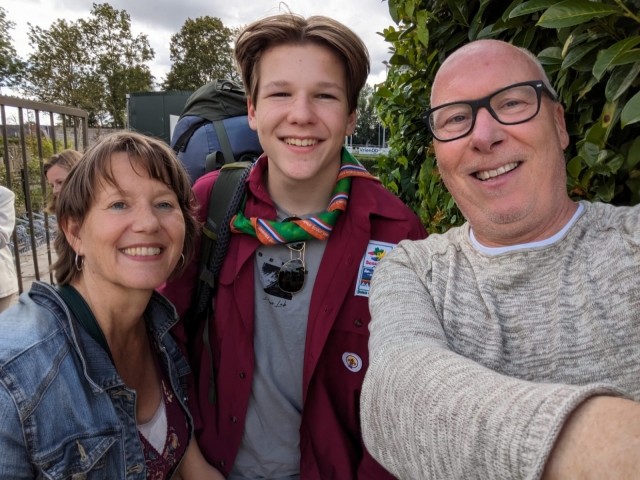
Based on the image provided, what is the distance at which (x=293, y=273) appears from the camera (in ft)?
5.97

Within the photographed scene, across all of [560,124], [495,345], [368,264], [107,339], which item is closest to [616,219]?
[560,124]

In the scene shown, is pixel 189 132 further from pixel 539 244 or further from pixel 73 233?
pixel 539 244

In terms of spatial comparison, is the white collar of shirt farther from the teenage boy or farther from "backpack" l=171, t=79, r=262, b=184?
"backpack" l=171, t=79, r=262, b=184

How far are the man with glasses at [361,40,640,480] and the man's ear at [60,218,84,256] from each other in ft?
3.60

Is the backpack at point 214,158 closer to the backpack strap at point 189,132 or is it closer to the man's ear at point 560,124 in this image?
the backpack strap at point 189,132

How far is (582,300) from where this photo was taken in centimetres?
123

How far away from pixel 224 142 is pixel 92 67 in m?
25.8

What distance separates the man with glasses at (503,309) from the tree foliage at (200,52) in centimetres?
3188

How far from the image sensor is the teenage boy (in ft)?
5.72

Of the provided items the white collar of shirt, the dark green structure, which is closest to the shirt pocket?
the white collar of shirt

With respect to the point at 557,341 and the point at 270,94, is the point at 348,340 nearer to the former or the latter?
the point at 557,341

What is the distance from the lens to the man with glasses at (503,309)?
76 cm

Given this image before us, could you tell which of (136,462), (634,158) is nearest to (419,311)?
(634,158)

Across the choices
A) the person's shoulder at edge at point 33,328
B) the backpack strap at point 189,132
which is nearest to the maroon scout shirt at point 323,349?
the person's shoulder at edge at point 33,328
